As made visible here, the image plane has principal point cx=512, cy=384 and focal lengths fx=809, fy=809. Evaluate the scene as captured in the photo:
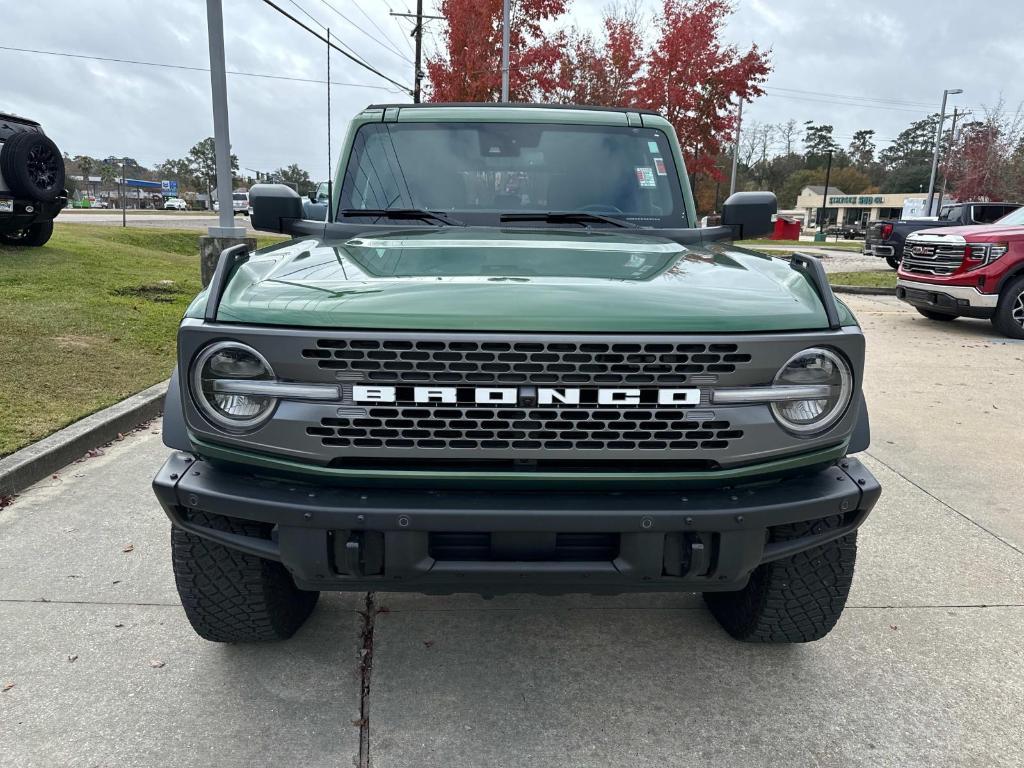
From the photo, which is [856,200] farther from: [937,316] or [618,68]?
[937,316]

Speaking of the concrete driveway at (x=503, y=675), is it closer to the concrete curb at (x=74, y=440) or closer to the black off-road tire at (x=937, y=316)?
the concrete curb at (x=74, y=440)

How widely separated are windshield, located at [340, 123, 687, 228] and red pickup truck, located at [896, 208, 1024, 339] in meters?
7.73

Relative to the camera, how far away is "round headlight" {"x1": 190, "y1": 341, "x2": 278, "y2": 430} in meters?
2.09

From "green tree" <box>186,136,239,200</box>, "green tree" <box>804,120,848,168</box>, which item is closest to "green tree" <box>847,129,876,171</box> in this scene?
"green tree" <box>804,120,848,168</box>

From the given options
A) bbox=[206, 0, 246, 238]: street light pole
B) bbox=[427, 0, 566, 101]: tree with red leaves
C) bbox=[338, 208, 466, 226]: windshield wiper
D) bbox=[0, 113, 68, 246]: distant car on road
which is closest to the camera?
bbox=[338, 208, 466, 226]: windshield wiper

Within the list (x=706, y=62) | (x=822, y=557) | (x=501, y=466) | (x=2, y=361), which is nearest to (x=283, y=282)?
(x=501, y=466)

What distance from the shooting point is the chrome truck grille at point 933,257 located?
9.97 metres

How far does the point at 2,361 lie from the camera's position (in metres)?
6.06

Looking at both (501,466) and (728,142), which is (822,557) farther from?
(728,142)

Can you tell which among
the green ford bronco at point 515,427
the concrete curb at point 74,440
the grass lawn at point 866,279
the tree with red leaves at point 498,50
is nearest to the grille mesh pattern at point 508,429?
the green ford bronco at point 515,427

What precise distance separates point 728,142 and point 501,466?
19.1 meters

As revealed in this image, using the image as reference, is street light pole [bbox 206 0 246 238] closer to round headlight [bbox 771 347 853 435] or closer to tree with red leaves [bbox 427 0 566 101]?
round headlight [bbox 771 347 853 435]

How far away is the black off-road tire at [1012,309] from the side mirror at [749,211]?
25.4ft

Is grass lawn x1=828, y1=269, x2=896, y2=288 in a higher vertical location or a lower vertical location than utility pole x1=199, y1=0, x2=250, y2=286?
lower
